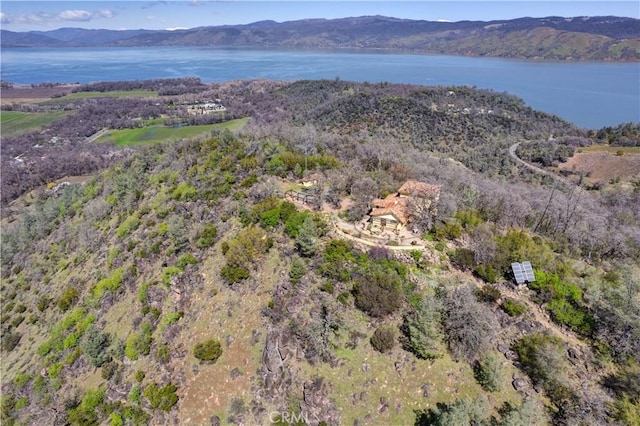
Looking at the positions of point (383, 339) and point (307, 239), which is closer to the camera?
point (383, 339)

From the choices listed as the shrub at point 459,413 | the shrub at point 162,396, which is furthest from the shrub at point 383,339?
the shrub at point 162,396

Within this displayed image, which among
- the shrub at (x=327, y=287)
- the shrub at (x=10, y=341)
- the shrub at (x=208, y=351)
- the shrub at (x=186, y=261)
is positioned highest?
the shrub at (x=327, y=287)

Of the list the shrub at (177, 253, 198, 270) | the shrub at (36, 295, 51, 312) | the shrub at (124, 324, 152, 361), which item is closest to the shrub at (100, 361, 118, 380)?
the shrub at (124, 324, 152, 361)

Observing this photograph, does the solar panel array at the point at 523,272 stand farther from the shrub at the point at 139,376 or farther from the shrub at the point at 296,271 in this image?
the shrub at the point at 139,376

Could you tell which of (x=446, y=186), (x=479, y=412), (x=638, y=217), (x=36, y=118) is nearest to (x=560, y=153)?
(x=638, y=217)

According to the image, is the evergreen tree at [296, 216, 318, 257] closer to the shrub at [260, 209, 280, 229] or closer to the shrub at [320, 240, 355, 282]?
the shrub at [320, 240, 355, 282]

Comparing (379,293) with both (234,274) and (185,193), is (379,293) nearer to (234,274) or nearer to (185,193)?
(234,274)

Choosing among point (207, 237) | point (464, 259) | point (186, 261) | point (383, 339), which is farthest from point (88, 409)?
point (464, 259)
